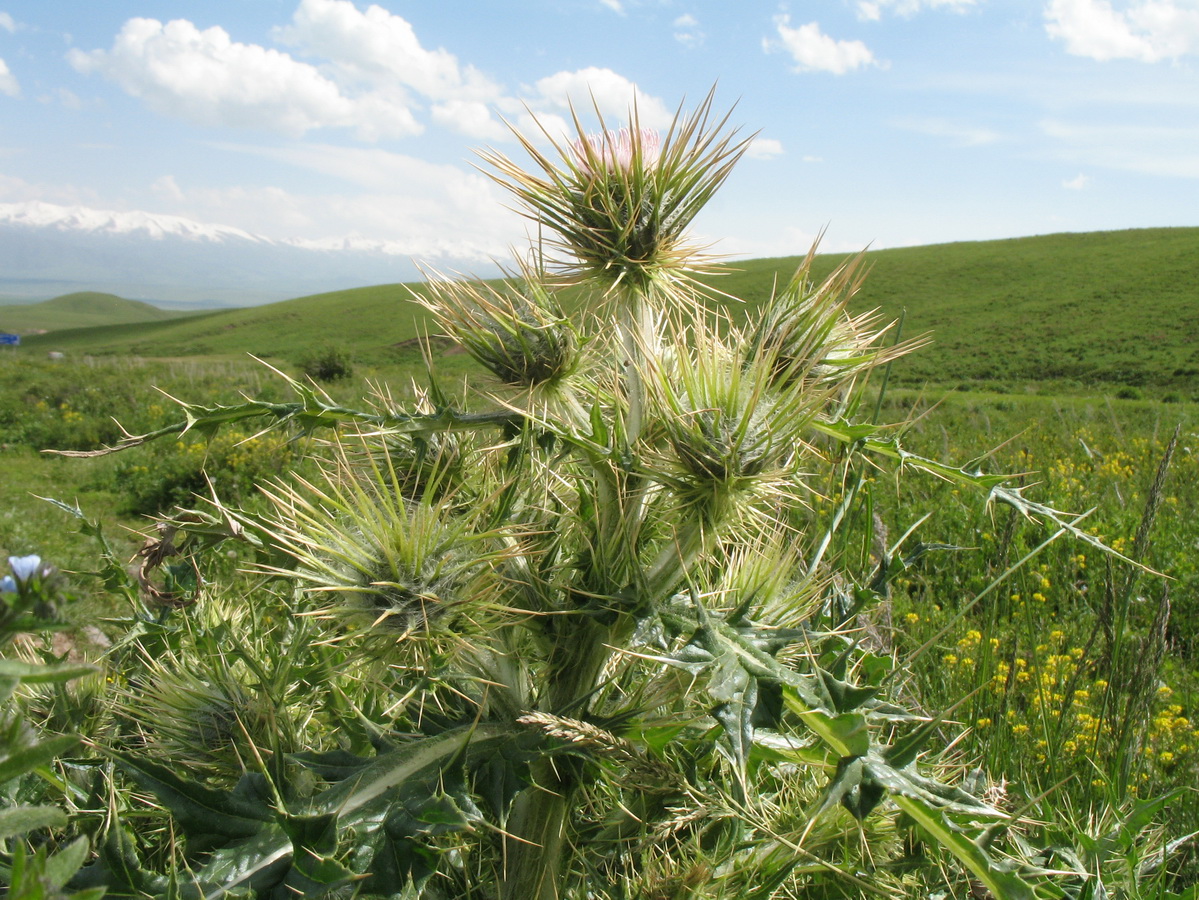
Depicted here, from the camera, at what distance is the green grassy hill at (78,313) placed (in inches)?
6101

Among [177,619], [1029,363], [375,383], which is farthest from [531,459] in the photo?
[1029,363]

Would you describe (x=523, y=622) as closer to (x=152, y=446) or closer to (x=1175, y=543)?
(x=1175, y=543)

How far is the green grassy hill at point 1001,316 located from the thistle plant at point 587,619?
92.7ft

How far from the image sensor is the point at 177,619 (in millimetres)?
2508

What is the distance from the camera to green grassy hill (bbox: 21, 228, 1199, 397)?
1725 inches

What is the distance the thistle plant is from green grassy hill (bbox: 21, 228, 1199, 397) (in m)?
28.2

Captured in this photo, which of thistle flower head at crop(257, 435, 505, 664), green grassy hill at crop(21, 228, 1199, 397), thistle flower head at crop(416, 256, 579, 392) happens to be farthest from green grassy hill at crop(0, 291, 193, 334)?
thistle flower head at crop(257, 435, 505, 664)

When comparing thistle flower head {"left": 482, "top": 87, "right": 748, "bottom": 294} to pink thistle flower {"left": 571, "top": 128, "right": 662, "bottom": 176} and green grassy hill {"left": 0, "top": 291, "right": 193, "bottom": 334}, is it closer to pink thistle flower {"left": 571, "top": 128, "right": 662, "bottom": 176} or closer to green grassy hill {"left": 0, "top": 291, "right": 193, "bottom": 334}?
pink thistle flower {"left": 571, "top": 128, "right": 662, "bottom": 176}

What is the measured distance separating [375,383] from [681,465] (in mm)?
1175

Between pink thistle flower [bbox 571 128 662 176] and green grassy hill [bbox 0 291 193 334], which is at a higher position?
green grassy hill [bbox 0 291 193 334]

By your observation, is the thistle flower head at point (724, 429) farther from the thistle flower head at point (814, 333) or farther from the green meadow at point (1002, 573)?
the green meadow at point (1002, 573)

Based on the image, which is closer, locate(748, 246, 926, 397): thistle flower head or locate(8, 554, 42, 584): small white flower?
locate(8, 554, 42, 584): small white flower

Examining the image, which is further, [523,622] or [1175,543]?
[1175,543]

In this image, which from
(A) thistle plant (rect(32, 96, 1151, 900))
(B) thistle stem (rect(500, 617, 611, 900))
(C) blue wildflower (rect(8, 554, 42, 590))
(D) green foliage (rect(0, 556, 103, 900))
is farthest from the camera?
(B) thistle stem (rect(500, 617, 611, 900))
